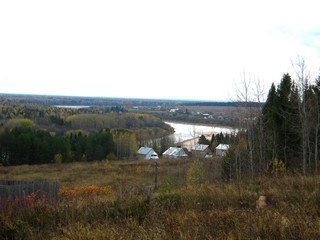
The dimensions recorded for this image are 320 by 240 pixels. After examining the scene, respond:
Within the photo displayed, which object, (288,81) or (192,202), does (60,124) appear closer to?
(288,81)

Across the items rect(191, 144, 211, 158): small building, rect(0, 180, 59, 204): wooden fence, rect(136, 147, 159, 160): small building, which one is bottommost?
rect(136, 147, 159, 160): small building

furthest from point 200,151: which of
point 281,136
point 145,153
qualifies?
point 145,153

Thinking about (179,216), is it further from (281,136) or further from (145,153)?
(145,153)

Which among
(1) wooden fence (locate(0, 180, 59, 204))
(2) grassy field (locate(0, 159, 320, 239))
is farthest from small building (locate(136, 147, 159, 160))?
(2) grassy field (locate(0, 159, 320, 239))

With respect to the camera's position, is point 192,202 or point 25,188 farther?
point 25,188

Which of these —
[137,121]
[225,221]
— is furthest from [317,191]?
[137,121]

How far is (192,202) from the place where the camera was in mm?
6344

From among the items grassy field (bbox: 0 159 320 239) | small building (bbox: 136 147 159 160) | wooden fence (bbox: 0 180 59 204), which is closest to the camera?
grassy field (bbox: 0 159 320 239)

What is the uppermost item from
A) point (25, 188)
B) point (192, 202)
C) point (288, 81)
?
point (288, 81)

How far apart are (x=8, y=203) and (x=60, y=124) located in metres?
90.7

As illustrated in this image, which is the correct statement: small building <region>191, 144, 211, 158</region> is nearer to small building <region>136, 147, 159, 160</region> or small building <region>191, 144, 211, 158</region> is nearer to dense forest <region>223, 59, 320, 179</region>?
dense forest <region>223, 59, 320, 179</region>

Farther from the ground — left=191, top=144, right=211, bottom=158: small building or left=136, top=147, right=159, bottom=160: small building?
Result: left=191, top=144, right=211, bottom=158: small building

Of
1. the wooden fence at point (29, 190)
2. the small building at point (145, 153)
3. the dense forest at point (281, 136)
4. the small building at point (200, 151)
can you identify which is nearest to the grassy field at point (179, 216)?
the wooden fence at point (29, 190)

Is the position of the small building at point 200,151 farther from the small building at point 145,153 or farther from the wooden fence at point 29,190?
the small building at point 145,153
